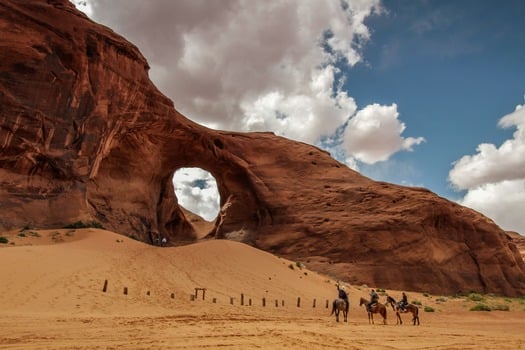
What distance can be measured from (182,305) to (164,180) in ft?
96.8

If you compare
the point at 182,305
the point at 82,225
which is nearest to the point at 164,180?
the point at 82,225

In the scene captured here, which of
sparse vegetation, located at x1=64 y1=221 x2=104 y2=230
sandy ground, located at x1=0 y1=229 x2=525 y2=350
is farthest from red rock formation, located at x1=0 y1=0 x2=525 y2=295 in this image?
sandy ground, located at x1=0 y1=229 x2=525 y2=350

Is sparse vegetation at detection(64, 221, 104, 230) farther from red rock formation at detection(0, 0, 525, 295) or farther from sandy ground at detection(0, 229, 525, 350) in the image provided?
sandy ground at detection(0, 229, 525, 350)

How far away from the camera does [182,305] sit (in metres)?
16.0

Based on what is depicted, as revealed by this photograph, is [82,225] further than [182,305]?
Yes

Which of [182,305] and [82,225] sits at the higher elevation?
[82,225]

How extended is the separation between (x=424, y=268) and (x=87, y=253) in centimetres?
2739

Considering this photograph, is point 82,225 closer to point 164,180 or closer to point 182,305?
point 182,305

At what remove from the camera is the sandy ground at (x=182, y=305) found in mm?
8734

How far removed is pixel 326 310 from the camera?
64.5ft

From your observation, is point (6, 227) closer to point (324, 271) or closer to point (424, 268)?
point (324, 271)

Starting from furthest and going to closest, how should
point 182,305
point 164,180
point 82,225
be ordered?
point 164,180 → point 82,225 → point 182,305

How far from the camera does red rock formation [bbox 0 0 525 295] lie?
2625cm

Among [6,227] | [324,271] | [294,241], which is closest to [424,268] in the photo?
[324,271]
